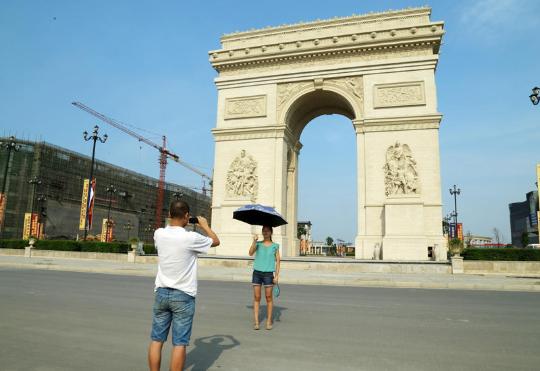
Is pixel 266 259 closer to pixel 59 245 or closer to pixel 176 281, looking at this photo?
pixel 176 281

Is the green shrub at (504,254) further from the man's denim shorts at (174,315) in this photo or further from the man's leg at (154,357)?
the man's leg at (154,357)

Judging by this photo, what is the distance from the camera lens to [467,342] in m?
4.95

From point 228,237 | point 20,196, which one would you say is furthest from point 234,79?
point 20,196

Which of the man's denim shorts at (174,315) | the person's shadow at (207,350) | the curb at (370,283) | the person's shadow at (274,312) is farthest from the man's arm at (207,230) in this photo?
the curb at (370,283)

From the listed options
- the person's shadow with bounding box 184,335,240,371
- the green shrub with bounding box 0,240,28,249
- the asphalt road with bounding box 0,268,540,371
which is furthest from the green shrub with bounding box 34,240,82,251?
the person's shadow with bounding box 184,335,240,371

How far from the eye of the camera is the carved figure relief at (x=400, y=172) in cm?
2210

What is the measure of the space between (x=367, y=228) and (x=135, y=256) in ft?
44.6

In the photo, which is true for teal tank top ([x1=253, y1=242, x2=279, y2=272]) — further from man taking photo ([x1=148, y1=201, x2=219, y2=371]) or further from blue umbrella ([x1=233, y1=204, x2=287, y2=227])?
man taking photo ([x1=148, y1=201, x2=219, y2=371])

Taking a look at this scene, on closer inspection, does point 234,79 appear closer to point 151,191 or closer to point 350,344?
point 350,344

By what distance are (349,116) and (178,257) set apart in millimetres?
27070

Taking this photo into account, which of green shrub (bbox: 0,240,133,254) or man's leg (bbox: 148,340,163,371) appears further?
green shrub (bbox: 0,240,133,254)

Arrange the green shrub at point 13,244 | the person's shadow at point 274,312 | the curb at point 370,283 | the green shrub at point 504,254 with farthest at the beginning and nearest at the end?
the green shrub at point 13,244, the green shrub at point 504,254, the curb at point 370,283, the person's shadow at point 274,312

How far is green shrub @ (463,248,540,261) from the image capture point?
60.9ft

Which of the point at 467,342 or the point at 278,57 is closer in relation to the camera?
the point at 467,342
